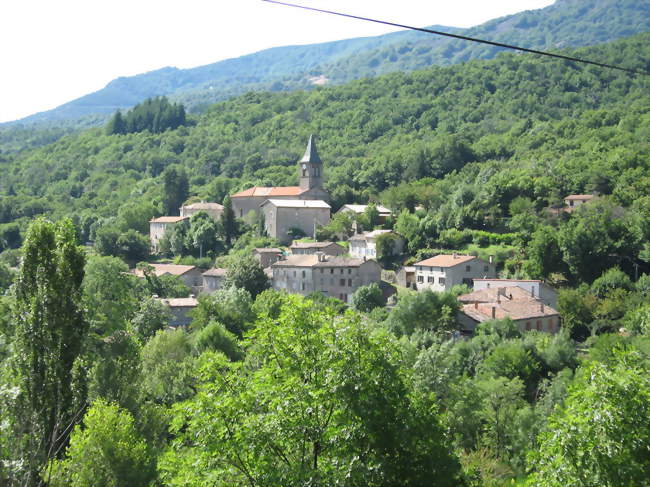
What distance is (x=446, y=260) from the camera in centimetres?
5803

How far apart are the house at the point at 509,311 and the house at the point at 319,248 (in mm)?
17999

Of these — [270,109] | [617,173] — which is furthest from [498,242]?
[270,109]

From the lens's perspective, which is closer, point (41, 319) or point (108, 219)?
point (41, 319)

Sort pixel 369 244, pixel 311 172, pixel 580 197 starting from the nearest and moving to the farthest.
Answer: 1. pixel 369 244
2. pixel 580 197
3. pixel 311 172

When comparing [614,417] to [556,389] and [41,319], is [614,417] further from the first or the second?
[556,389]

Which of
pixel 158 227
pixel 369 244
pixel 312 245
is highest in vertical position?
pixel 369 244

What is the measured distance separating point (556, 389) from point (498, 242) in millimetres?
30288

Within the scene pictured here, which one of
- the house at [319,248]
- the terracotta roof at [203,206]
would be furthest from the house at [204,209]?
the house at [319,248]

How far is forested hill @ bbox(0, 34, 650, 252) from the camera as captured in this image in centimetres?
7331

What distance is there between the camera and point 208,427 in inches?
515

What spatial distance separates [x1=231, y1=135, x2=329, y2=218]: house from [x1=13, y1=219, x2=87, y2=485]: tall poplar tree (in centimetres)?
6218

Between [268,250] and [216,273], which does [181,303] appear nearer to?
[216,273]

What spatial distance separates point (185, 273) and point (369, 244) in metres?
16.6

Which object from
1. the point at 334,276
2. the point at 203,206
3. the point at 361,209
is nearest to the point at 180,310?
the point at 334,276
